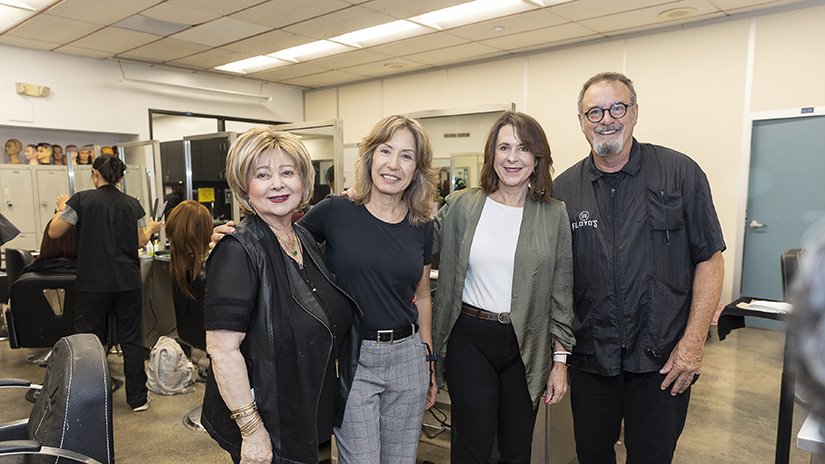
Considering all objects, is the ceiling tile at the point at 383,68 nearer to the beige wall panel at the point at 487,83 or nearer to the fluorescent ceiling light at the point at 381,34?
the beige wall panel at the point at 487,83

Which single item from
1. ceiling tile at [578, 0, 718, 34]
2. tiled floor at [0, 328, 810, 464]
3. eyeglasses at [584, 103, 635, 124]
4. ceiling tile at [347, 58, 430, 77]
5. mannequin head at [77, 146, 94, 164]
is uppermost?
ceiling tile at [578, 0, 718, 34]

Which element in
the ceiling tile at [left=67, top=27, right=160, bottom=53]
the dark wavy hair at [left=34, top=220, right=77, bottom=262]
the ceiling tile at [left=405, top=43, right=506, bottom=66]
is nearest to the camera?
the dark wavy hair at [left=34, top=220, right=77, bottom=262]

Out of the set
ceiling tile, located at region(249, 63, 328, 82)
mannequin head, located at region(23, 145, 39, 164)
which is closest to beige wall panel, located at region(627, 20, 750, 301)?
ceiling tile, located at region(249, 63, 328, 82)

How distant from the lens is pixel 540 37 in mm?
6164

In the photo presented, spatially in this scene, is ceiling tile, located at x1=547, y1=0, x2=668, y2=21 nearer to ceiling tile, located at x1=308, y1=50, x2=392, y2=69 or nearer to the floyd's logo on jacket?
ceiling tile, located at x1=308, y1=50, x2=392, y2=69

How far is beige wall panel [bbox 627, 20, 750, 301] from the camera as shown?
5.42 meters

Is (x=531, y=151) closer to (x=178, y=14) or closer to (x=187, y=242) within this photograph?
(x=187, y=242)

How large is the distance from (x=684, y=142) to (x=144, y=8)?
226 inches

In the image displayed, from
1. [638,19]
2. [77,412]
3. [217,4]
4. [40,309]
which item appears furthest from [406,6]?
[77,412]

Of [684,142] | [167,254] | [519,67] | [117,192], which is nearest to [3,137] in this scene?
[167,254]

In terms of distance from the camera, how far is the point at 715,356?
4.58 m

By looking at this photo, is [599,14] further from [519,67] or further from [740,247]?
[740,247]

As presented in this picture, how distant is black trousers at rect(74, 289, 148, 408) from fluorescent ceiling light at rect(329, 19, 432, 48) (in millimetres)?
3907

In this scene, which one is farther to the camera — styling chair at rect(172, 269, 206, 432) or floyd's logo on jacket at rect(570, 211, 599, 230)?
styling chair at rect(172, 269, 206, 432)
